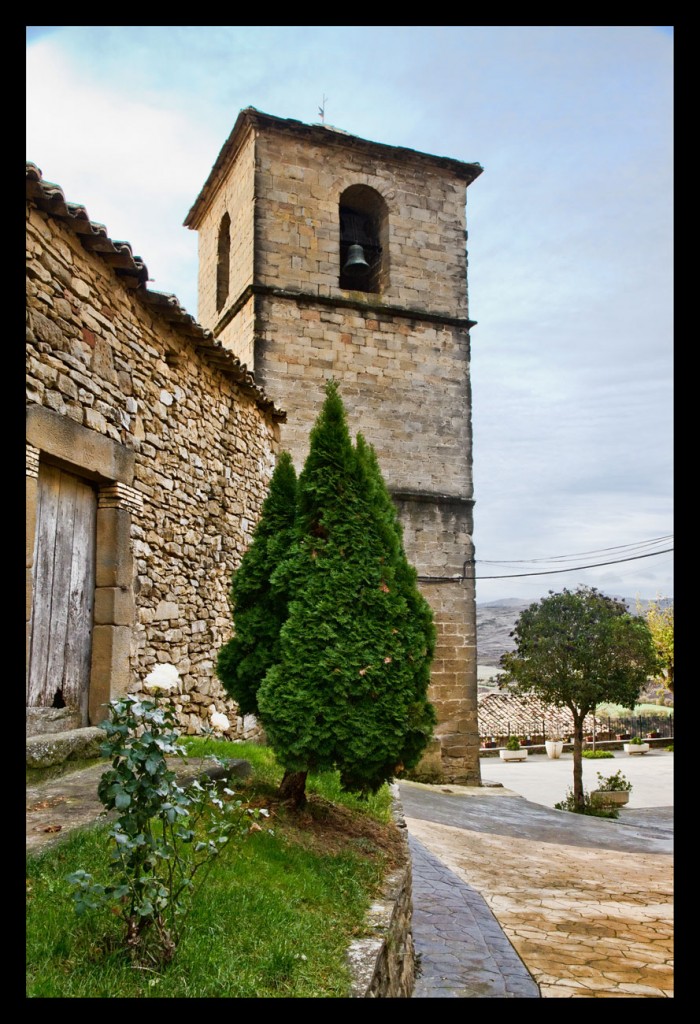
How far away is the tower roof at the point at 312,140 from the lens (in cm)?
1400

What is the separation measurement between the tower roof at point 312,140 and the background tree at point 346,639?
10.5 meters

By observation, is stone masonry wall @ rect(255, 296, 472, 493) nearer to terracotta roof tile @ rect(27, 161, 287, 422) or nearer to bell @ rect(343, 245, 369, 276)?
bell @ rect(343, 245, 369, 276)

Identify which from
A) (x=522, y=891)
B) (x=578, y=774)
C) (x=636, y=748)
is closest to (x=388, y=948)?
(x=522, y=891)

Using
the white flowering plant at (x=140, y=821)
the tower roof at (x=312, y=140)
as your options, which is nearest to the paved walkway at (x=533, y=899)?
the white flowering plant at (x=140, y=821)

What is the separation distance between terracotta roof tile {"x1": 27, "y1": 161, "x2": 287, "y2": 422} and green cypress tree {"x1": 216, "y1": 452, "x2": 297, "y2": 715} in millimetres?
1839

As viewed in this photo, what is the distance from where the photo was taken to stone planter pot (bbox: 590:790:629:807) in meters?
15.2

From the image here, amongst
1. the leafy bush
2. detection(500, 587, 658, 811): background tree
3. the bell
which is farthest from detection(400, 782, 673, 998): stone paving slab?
the bell

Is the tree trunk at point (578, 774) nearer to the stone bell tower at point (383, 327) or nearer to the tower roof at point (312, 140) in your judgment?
the stone bell tower at point (383, 327)

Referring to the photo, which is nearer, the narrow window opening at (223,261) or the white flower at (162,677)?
the white flower at (162,677)

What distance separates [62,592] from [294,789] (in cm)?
219

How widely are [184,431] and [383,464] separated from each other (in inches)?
286

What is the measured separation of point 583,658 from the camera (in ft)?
52.1

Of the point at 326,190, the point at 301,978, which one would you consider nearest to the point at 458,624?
the point at 326,190

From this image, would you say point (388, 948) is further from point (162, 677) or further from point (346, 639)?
point (162, 677)
